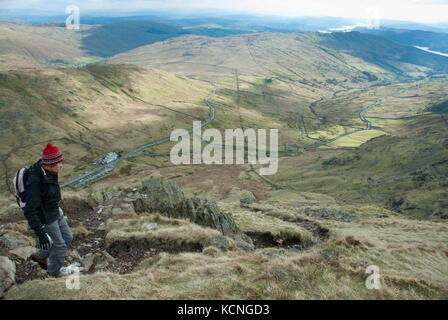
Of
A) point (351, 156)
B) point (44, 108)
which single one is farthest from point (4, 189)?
point (351, 156)

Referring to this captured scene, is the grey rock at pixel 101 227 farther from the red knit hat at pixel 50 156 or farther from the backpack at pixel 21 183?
the red knit hat at pixel 50 156

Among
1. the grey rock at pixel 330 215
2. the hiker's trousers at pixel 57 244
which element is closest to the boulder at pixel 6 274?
the hiker's trousers at pixel 57 244

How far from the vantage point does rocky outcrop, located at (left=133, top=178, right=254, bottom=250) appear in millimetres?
27234

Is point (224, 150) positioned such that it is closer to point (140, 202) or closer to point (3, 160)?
point (3, 160)

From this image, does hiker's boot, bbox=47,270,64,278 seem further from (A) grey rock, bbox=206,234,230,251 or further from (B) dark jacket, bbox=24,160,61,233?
(A) grey rock, bbox=206,234,230,251

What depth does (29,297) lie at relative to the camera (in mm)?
10758

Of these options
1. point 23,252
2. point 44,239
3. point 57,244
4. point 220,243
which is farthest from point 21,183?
point 220,243

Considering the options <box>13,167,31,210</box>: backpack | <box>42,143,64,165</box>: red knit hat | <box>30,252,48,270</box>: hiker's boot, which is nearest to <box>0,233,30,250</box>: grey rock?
<box>30,252,48,270</box>: hiker's boot

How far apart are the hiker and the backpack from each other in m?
0.24

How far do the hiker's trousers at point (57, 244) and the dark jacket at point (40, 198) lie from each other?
49cm

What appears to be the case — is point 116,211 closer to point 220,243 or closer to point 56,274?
point 220,243

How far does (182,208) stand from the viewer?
28.8 metres

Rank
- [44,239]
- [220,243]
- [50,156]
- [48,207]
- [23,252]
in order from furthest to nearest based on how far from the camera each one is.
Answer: [220,243] < [23,252] < [44,239] < [48,207] < [50,156]

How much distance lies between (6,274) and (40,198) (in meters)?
4.36
